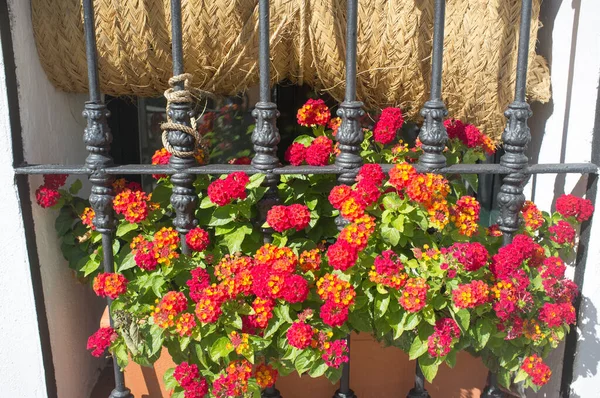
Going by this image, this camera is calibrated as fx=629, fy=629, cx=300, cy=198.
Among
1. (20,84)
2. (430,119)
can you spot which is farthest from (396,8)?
(20,84)

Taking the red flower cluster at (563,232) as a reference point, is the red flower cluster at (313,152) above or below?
above

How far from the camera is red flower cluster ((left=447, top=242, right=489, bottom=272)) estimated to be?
2.00m

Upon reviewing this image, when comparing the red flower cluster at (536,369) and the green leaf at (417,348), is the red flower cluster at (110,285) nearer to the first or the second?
the green leaf at (417,348)

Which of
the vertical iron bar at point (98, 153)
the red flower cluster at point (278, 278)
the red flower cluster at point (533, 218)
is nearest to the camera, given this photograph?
the red flower cluster at point (278, 278)

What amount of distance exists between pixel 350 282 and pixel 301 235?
1.22 feet

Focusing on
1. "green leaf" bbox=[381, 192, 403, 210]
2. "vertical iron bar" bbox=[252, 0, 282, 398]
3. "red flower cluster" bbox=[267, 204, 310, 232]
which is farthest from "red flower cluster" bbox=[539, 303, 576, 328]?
"vertical iron bar" bbox=[252, 0, 282, 398]

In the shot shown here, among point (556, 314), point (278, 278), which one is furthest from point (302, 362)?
point (556, 314)

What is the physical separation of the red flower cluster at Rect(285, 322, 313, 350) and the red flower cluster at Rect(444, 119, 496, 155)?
3.16ft

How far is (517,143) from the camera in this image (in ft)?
7.10

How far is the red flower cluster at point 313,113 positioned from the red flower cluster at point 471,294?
0.82 metres

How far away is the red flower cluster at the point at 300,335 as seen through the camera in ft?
6.54

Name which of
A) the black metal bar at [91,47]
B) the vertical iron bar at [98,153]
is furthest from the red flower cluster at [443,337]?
the black metal bar at [91,47]

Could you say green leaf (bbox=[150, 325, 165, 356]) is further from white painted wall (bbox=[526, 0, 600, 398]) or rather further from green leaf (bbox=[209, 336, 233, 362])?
white painted wall (bbox=[526, 0, 600, 398])

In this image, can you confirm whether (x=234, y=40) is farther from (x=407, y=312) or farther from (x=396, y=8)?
(x=407, y=312)
